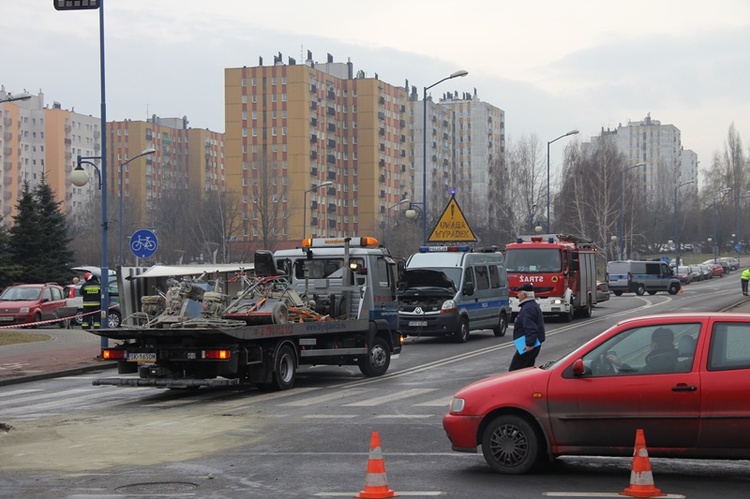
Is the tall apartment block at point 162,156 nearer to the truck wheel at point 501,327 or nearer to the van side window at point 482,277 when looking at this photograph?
the truck wheel at point 501,327

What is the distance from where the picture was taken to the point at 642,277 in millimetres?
65188

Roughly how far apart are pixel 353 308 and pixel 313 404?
4242 millimetres

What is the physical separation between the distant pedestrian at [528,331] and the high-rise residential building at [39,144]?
469 ft

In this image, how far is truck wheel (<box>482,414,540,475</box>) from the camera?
939 cm

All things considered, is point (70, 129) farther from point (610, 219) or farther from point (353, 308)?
point (353, 308)

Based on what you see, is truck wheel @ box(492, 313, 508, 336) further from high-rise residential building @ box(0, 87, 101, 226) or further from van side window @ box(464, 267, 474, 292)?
high-rise residential building @ box(0, 87, 101, 226)

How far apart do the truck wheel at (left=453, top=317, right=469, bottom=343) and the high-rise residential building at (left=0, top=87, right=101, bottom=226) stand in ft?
426

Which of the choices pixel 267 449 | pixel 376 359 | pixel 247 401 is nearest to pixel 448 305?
pixel 376 359

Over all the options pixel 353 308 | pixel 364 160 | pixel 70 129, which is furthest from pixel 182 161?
pixel 353 308

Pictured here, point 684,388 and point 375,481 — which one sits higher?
point 684,388

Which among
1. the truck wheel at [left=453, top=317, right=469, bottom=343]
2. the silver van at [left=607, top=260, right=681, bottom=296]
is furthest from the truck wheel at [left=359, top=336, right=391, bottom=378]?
the silver van at [left=607, top=260, right=681, bottom=296]

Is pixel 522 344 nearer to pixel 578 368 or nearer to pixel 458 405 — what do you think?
pixel 458 405

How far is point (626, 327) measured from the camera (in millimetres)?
9414

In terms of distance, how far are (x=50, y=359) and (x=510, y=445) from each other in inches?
694
